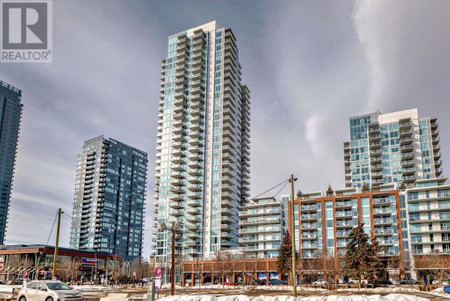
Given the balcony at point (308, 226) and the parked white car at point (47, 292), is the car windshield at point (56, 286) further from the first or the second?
the balcony at point (308, 226)

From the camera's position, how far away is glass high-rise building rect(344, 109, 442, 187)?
471 feet

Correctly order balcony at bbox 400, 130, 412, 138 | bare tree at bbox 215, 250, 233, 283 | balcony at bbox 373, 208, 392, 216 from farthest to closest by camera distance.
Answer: balcony at bbox 400, 130, 412, 138
balcony at bbox 373, 208, 392, 216
bare tree at bbox 215, 250, 233, 283

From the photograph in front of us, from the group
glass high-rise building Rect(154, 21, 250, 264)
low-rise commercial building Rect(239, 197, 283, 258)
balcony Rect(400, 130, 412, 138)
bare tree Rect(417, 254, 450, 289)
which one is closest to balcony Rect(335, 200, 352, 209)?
low-rise commercial building Rect(239, 197, 283, 258)

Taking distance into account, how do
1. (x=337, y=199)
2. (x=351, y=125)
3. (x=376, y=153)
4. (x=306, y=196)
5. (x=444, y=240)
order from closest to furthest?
(x=444, y=240) < (x=337, y=199) < (x=306, y=196) < (x=376, y=153) < (x=351, y=125)

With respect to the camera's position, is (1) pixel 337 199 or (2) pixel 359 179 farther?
(2) pixel 359 179

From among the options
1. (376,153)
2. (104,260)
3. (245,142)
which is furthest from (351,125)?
(104,260)

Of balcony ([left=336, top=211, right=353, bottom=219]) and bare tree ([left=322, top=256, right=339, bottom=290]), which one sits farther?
balcony ([left=336, top=211, right=353, bottom=219])

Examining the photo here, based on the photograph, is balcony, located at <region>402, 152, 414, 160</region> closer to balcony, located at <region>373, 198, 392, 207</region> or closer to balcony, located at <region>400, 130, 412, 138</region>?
balcony, located at <region>400, 130, 412, 138</region>

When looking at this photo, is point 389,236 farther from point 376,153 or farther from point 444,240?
point 376,153

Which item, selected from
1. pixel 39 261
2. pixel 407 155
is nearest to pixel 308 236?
pixel 407 155

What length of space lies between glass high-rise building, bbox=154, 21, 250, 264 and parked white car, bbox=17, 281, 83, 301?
310ft

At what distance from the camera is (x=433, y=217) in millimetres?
101000

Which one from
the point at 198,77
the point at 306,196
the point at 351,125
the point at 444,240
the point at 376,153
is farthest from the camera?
the point at 351,125

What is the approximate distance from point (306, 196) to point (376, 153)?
4703 cm
